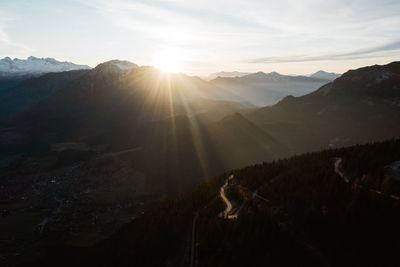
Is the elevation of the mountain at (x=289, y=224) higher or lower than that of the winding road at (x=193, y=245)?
higher

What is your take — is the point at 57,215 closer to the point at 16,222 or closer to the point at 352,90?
the point at 16,222

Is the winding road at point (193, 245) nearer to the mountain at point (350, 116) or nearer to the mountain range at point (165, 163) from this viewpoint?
the mountain range at point (165, 163)

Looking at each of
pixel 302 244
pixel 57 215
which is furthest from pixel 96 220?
pixel 302 244

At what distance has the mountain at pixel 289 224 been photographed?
2619 centimetres

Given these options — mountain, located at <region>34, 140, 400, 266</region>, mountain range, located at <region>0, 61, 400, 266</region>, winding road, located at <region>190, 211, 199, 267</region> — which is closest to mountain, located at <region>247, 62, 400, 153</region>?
mountain range, located at <region>0, 61, 400, 266</region>

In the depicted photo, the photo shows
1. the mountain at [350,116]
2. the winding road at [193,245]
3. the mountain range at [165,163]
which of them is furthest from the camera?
the mountain at [350,116]

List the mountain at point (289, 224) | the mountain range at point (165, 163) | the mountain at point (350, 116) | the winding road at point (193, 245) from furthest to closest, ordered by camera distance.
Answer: the mountain at point (350, 116) → the mountain range at point (165, 163) → the winding road at point (193, 245) → the mountain at point (289, 224)

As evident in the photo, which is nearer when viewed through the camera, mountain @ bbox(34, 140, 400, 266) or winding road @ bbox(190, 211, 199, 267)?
mountain @ bbox(34, 140, 400, 266)

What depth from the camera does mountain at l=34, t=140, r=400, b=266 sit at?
2619cm

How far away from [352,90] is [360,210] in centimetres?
19294

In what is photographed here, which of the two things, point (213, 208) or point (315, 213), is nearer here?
point (315, 213)

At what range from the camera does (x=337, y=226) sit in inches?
1113

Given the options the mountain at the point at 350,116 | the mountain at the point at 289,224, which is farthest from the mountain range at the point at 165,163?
the mountain at the point at 289,224

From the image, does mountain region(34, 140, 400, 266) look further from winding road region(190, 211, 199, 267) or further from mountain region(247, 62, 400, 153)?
mountain region(247, 62, 400, 153)
